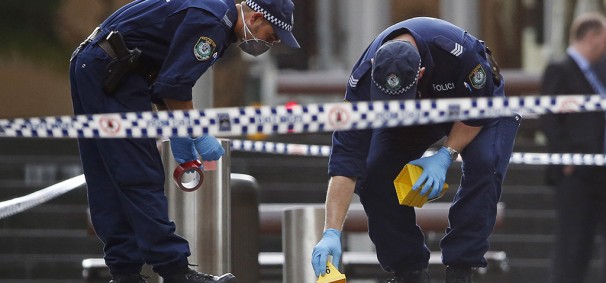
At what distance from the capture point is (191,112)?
5.78m

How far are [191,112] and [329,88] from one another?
7.62m

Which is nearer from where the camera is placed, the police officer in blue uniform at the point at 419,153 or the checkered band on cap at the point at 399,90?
the checkered band on cap at the point at 399,90

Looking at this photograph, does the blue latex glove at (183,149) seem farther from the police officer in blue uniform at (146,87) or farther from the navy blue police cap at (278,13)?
the navy blue police cap at (278,13)

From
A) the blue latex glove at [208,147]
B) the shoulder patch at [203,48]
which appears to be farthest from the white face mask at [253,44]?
the blue latex glove at [208,147]

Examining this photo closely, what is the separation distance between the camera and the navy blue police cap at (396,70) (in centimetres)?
568

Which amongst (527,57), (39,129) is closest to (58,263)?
(39,129)

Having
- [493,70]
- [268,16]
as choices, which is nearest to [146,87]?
[268,16]

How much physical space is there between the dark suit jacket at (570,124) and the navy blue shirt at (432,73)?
290 centimetres

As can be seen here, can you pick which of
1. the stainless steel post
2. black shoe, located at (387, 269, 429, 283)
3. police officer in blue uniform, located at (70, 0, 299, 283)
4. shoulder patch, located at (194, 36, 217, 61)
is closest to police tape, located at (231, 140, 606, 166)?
the stainless steel post

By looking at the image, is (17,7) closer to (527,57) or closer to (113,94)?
(527,57)

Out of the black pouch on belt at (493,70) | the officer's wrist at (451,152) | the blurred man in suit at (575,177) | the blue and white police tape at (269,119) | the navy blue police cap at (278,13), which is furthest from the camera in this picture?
the blurred man in suit at (575,177)

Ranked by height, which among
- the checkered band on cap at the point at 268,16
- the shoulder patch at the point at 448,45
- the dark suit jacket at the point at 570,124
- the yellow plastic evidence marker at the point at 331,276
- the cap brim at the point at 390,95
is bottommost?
the yellow plastic evidence marker at the point at 331,276

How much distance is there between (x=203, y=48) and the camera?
5.77 metres

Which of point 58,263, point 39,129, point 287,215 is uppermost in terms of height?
point 39,129
